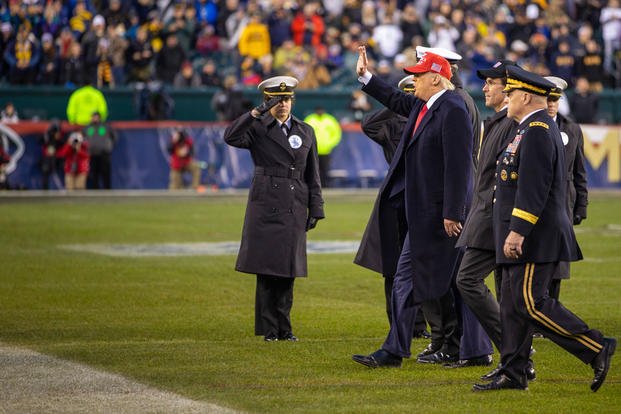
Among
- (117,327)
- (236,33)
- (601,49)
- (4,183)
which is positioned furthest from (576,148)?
(601,49)

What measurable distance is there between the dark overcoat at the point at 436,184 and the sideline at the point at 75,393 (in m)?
1.96

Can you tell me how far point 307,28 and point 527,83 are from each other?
2466 centimetres

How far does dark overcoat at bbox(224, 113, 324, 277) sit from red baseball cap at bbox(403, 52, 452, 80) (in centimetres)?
195

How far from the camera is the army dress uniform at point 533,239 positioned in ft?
25.6

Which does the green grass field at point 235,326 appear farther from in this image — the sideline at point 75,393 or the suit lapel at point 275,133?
the suit lapel at point 275,133

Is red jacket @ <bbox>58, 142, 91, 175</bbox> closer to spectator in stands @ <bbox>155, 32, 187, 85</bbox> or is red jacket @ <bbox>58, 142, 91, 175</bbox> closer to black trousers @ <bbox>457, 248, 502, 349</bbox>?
spectator in stands @ <bbox>155, 32, 187, 85</bbox>

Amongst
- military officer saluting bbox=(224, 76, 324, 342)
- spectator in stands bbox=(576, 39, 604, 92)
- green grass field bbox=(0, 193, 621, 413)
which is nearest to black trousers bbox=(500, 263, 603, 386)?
green grass field bbox=(0, 193, 621, 413)

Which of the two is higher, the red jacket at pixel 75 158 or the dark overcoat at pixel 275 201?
the dark overcoat at pixel 275 201

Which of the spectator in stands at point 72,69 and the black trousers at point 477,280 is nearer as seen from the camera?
the black trousers at point 477,280

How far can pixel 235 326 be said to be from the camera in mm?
11133

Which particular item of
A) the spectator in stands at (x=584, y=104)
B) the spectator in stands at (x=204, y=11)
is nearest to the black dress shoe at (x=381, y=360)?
the spectator in stands at (x=584, y=104)

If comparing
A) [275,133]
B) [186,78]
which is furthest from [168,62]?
[275,133]

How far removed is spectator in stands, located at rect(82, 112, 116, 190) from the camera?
2867 cm

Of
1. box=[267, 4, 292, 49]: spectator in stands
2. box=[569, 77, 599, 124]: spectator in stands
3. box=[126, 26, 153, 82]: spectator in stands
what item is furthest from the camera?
box=[267, 4, 292, 49]: spectator in stands
